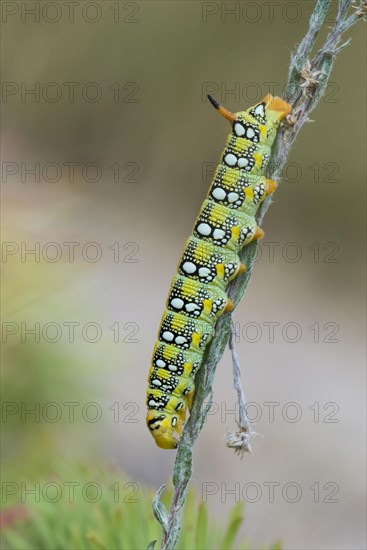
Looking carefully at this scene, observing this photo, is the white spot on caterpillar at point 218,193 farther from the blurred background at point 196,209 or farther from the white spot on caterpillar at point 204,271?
the blurred background at point 196,209

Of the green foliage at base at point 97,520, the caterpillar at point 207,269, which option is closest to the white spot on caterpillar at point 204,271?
the caterpillar at point 207,269

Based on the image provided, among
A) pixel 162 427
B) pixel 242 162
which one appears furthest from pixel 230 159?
pixel 162 427

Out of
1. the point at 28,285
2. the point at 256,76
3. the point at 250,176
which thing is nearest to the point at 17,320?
the point at 28,285

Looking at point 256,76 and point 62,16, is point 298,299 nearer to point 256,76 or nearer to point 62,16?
point 256,76

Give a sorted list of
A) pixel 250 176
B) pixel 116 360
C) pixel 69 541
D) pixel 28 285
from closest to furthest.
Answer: pixel 250 176 < pixel 69 541 < pixel 28 285 < pixel 116 360

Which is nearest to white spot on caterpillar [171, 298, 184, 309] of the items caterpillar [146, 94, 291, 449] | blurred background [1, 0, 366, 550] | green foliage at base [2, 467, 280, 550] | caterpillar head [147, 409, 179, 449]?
caterpillar [146, 94, 291, 449]

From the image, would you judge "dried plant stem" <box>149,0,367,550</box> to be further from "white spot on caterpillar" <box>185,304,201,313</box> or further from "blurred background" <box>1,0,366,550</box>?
"blurred background" <box>1,0,366,550</box>
